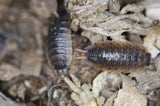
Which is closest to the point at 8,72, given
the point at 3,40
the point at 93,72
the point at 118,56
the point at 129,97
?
the point at 3,40

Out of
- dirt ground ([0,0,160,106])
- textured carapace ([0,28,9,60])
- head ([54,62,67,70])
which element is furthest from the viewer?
textured carapace ([0,28,9,60])

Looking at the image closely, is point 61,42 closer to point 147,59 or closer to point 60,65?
point 60,65

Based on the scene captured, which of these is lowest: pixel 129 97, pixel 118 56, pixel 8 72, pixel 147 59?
pixel 129 97

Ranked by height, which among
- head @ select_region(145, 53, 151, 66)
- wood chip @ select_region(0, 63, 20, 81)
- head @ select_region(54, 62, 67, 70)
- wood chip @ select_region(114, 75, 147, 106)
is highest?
head @ select_region(145, 53, 151, 66)

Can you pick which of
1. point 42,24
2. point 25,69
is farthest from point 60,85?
point 42,24

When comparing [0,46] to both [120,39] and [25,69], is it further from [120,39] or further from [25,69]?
[120,39]

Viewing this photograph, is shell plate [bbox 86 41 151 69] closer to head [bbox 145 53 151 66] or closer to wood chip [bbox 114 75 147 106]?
head [bbox 145 53 151 66]

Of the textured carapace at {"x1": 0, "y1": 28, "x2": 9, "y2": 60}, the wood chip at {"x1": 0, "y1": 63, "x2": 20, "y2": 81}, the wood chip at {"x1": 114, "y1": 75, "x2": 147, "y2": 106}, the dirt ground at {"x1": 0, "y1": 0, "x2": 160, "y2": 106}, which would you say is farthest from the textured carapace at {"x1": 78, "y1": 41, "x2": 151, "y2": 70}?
the textured carapace at {"x1": 0, "y1": 28, "x2": 9, "y2": 60}

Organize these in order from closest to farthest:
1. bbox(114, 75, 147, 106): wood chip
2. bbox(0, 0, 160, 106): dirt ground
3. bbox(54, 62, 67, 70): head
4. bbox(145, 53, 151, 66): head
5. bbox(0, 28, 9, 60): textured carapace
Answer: bbox(114, 75, 147, 106): wood chip → bbox(0, 0, 160, 106): dirt ground → bbox(145, 53, 151, 66): head → bbox(54, 62, 67, 70): head → bbox(0, 28, 9, 60): textured carapace
